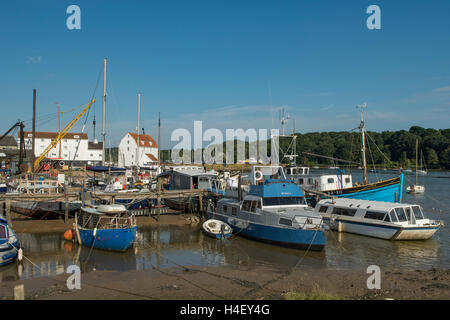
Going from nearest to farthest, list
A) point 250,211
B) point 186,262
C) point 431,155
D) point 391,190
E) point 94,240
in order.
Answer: point 186,262, point 94,240, point 250,211, point 391,190, point 431,155

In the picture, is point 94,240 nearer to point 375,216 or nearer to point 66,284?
point 66,284

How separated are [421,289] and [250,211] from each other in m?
12.7

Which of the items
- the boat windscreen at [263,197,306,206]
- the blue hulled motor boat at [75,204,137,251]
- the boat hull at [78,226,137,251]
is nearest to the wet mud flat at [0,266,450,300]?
the boat hull at [78,226,137,251]

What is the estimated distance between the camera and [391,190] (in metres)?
35.9

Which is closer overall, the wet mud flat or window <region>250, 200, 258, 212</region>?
the wet mud flat

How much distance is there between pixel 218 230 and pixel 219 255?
4.66 metres

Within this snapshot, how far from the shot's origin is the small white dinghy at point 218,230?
2608cm

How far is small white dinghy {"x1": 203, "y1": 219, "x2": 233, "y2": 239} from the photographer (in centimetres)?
2608

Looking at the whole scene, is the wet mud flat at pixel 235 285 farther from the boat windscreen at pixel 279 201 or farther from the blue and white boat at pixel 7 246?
the boat windscreen at pixel 279 201

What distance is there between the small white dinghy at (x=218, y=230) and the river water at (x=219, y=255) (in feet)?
1.83

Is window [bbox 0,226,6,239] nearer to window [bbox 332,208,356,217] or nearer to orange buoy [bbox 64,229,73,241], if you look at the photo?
orange buoy [bbox 64,229,73,241]

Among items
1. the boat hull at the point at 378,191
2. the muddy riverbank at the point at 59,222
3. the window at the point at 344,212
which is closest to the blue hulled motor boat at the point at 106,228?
the muddy riverbank at the point at 59,222

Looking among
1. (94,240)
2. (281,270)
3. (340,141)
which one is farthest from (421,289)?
(340,141)

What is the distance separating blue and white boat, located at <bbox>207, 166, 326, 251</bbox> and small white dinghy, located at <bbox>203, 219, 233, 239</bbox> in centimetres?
75
